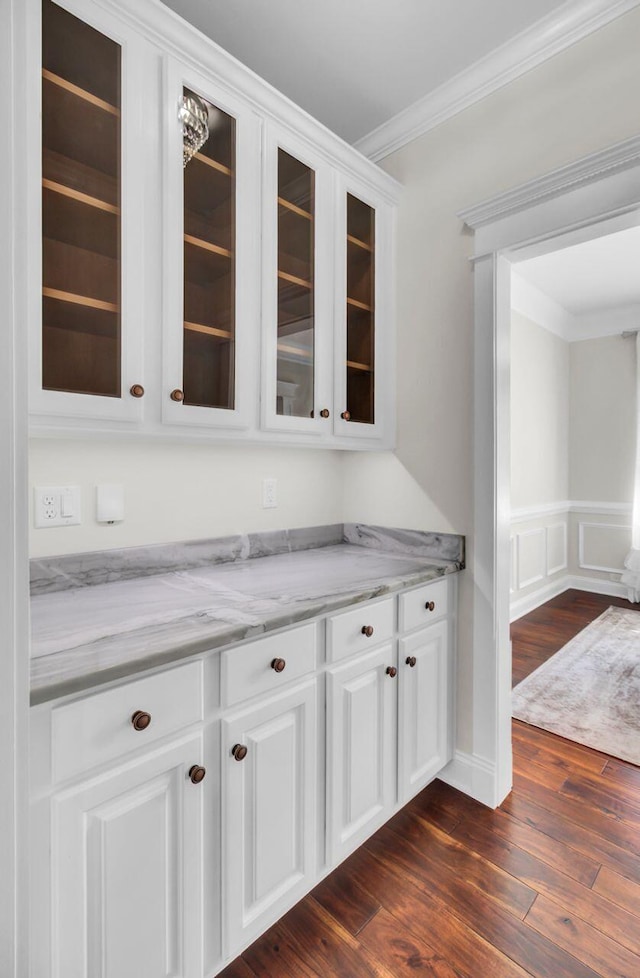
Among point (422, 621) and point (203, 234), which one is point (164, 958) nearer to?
point (422, 621)

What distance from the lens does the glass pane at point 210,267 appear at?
1428mm

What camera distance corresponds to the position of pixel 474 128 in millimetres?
1883

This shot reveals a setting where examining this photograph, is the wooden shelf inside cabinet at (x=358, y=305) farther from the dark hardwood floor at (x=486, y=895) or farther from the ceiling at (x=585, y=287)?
the dark hardwood floor at (x=486, y=895)

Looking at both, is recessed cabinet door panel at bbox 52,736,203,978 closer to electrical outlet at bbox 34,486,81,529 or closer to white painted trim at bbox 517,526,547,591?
electrical outlet at bbox 34,486,81,529

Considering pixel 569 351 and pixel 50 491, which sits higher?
pixel 569 351

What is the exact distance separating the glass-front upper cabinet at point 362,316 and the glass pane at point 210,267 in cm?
49

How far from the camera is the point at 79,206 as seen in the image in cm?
122

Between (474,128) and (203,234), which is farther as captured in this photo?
(474,128)

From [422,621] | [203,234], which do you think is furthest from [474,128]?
[422,621]

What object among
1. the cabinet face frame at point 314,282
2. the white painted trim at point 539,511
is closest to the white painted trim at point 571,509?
the white painted trim at point 539,511

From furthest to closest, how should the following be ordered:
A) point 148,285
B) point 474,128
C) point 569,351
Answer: point 569,351
point 474,128
point 148,285

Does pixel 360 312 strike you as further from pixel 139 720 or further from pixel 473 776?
pixel 473 776

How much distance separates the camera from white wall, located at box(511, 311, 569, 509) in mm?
4109

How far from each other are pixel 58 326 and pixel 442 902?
187cm
